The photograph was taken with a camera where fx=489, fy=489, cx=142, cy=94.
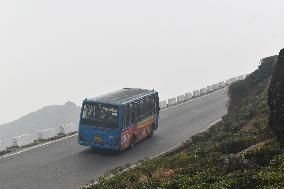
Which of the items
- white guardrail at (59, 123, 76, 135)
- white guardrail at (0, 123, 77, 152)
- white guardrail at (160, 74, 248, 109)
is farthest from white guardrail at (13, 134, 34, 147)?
white guardrail at (160, 74, 248, 109)

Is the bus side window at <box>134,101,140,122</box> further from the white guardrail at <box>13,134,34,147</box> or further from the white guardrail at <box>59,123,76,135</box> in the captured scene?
the white guardrail at <box>59,123,76,135</box>

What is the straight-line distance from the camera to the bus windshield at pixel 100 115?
24.6 meters

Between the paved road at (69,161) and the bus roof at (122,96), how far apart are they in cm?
279

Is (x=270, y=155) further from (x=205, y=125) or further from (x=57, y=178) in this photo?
(x=205, y=125)

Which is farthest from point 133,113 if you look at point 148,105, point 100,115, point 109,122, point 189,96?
point 189,96

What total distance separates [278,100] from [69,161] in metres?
12.8

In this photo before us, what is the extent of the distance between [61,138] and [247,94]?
1330 centimetres

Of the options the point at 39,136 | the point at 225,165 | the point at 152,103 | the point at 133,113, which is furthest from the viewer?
the point at 39,136

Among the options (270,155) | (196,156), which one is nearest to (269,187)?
(270,155)

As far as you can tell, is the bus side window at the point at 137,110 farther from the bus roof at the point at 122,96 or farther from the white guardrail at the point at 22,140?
the white guardrail at the point at 22,140

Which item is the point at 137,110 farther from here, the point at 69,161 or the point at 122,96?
the point at 69,161

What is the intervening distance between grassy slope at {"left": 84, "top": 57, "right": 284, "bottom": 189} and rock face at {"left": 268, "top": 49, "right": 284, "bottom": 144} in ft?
1.85

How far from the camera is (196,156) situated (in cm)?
1730

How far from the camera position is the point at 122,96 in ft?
87.4
